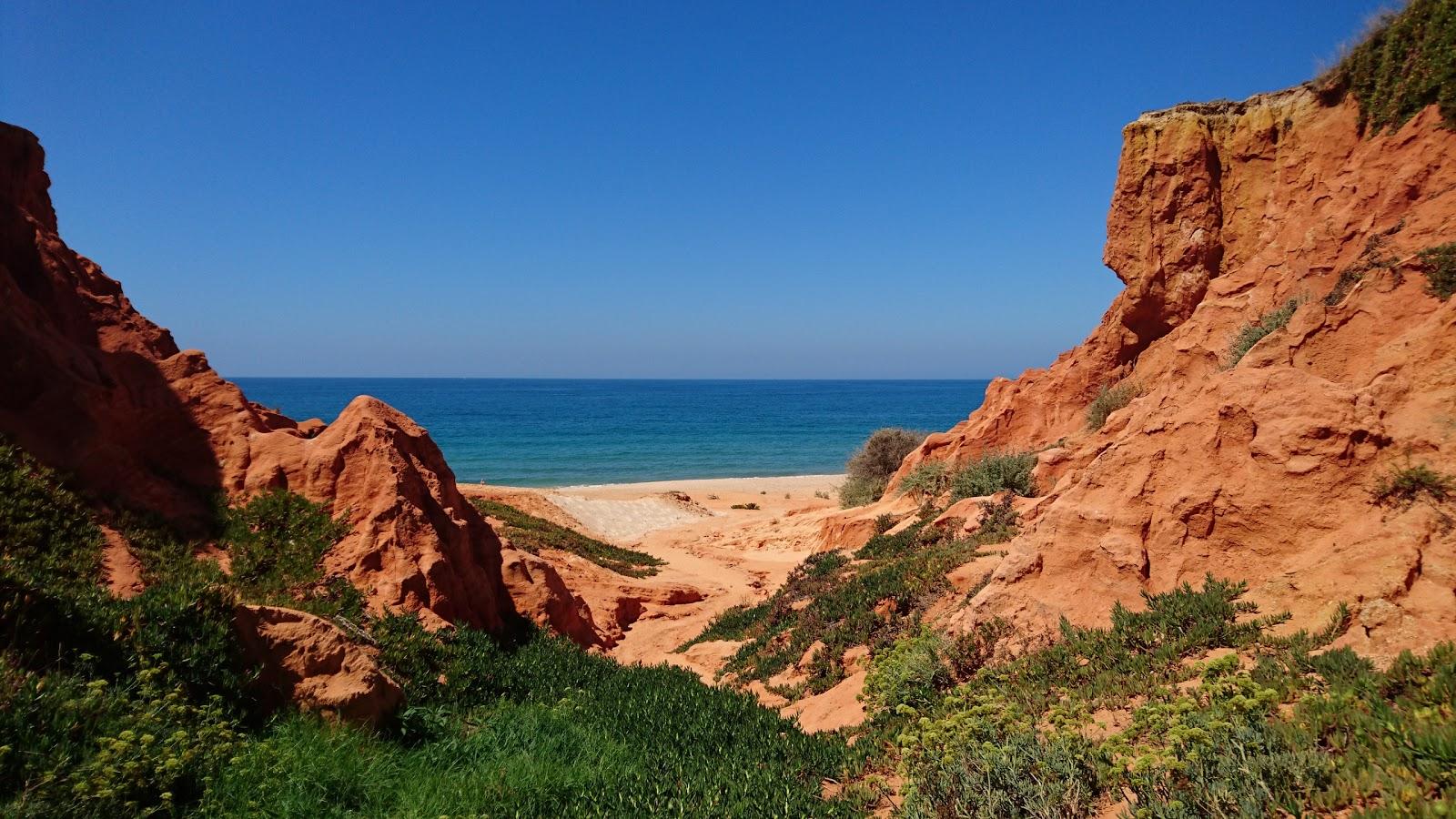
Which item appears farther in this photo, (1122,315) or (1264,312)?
(1122,315)

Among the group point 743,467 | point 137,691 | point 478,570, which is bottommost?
point 743,467

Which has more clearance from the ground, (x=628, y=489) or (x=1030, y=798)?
(x=1030, y=798)

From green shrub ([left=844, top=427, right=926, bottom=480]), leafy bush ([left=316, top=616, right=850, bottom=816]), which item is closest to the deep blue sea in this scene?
green shrub ([left=844, top=427, right=926, bottom=480])

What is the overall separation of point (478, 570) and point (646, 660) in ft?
12.8

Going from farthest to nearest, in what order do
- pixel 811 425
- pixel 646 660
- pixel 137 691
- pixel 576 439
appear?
pixel 811 425 → pixel 576 439 → pixel 646 660 → pixel 137 691

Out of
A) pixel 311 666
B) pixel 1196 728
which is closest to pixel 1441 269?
pixel 1196 728

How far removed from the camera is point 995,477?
1650 cm

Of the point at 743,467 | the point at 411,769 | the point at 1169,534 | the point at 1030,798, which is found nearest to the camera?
the point at 1030,798

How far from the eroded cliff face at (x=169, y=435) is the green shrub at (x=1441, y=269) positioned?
37.6ft

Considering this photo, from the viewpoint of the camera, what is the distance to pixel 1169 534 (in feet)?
24.8

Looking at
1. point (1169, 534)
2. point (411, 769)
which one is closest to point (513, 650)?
point (411, 769)

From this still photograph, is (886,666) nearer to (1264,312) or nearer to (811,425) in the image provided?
(1264,312)

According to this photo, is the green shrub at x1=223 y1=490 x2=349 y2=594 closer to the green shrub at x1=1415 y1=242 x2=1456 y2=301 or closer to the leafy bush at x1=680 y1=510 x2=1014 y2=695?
the leafy bush at x1=680 y1=510 x2=1014 y2=695

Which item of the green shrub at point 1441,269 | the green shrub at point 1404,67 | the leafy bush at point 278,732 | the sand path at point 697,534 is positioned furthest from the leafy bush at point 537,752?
the green shrub at point 1404,67
